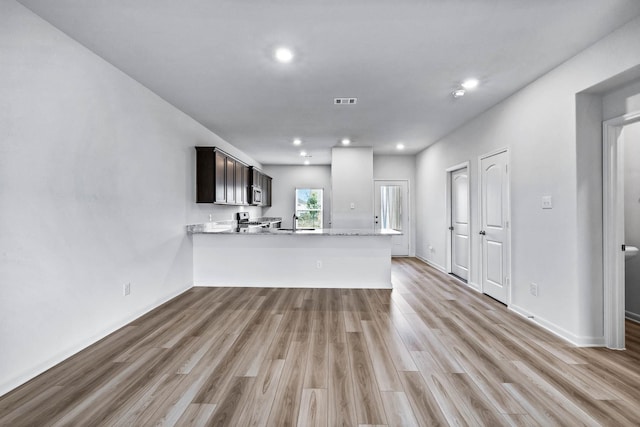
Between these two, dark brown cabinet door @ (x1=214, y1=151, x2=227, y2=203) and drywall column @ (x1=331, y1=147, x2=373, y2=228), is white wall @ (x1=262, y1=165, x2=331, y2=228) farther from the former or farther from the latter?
dark brown cabinet door @ (x1=214, y1=151, x2=227, y2=203)

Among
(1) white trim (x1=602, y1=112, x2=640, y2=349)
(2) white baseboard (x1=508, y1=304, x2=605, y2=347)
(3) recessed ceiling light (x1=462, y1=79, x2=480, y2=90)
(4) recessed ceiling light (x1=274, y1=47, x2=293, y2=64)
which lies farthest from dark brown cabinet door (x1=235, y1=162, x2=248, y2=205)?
(1) white trim (x1=602, y1=112, x2=640, y2=349)

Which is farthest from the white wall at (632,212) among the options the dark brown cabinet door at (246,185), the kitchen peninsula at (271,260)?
the dark brown cabinet door at (246,185)

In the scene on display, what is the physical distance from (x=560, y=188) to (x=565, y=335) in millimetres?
1407

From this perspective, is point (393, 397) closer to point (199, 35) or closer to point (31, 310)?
point (31, 310)

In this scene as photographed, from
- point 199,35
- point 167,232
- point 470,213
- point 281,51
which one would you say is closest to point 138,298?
point 167,232

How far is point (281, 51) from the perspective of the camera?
101 inches

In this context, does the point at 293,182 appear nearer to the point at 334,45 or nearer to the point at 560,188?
the point at 334,45

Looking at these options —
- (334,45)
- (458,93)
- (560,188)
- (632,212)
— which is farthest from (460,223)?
(334,45)

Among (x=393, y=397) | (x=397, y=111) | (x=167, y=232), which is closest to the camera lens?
(x=393, y=397)

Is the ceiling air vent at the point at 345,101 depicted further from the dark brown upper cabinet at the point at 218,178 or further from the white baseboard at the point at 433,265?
the white baseboard at the point at 433,265

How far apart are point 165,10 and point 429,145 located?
5538mm

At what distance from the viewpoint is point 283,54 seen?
2619mm

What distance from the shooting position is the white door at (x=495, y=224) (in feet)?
12.3

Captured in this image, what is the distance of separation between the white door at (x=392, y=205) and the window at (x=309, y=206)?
198 centimetres
